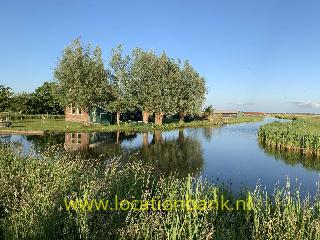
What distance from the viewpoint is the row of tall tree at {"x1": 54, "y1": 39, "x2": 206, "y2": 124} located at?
205ft

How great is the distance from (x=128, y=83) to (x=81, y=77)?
11.8 m

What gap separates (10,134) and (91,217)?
4504 centimetres

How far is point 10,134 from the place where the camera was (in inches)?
1970

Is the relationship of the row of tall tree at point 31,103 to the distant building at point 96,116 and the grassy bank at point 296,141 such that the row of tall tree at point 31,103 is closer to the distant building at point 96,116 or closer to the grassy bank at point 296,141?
the distant building at point 96,116

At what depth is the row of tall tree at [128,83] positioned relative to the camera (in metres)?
62.4

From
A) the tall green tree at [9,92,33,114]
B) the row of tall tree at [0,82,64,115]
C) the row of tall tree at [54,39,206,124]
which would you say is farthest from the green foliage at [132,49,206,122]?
the tall green tree at [9,92,33,114]

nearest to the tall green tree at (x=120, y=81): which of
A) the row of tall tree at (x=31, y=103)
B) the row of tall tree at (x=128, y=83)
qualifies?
the row of tall tree at (x=128, y=83)

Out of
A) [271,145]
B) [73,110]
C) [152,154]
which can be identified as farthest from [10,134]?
[271,145]

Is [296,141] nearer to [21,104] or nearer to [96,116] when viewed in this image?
[96,116]

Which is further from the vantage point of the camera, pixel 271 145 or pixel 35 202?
pixel 271 145

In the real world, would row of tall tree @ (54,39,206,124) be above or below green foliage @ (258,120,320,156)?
above

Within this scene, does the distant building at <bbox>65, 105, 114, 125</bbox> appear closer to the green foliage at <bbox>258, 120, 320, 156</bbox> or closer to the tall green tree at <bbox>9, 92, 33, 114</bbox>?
the tall green tree at <bbox>9, 92, 33, 114</bbox>

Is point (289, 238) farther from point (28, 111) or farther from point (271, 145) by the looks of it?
point (28, 111)

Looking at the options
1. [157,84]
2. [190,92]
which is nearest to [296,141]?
[157,84]
